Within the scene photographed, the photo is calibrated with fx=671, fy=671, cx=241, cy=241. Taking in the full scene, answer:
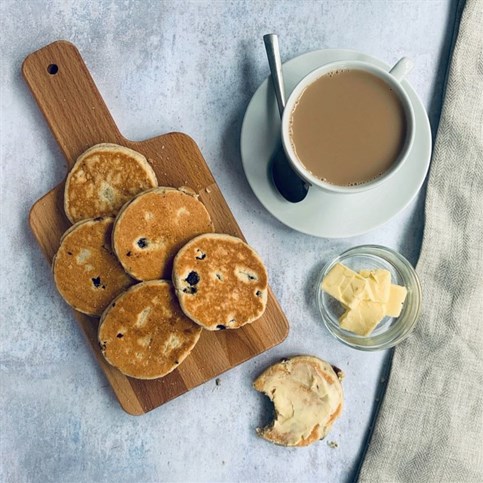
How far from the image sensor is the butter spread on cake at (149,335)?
4.96ft

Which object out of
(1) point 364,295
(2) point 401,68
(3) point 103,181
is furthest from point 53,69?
(1) point 364,295

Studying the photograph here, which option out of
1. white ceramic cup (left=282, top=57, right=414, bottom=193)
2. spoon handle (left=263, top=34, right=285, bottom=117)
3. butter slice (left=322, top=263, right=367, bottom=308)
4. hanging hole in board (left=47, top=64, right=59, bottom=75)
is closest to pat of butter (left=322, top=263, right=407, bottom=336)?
butter slice (left=322, top=263, right=367, bottom=308)

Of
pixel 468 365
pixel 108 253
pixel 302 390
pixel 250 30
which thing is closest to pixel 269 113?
pixel 250 30

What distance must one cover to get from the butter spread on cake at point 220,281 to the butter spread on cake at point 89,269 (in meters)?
0.15

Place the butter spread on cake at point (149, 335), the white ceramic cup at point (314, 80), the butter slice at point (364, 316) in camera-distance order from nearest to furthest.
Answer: the white ceramic cup at point (314, 80) < the butter spread on cake at point (149, 335) < the butter slice at point (364, 316)

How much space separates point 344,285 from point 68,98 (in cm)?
79

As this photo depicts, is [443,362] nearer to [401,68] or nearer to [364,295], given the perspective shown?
[364,295]

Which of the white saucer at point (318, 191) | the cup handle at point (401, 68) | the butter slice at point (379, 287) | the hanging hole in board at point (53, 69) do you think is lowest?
the butter slice at point (379, 287)

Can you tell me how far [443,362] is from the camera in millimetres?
1692

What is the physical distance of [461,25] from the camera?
1653 mm

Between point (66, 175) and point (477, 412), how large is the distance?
118 centimetres

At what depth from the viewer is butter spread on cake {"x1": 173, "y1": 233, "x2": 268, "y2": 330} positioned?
1.50 meters

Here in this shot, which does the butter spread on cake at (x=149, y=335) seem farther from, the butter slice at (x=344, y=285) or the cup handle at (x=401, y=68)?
the cup handle at (x=401, y=68)

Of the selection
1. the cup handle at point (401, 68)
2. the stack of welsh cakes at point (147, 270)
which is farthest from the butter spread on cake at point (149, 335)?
the cup handle at point (401, 68)
